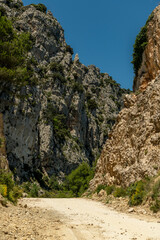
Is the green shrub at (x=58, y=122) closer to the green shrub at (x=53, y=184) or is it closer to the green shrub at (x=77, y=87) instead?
the green shrub at (x=77, y=87)

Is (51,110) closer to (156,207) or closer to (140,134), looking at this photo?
(140,134)

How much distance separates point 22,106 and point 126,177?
32.1 metres

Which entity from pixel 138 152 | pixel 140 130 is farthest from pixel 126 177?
pixel 140 130

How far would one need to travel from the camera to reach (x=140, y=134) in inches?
623

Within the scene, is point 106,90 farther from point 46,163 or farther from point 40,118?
point 46,163

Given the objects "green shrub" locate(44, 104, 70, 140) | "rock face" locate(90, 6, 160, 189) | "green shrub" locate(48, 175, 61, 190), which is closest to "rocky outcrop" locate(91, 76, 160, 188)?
"rock face" locate(90, 6, 160, 189)

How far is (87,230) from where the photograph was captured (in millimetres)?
5059

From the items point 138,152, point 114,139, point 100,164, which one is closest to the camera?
point 138,152

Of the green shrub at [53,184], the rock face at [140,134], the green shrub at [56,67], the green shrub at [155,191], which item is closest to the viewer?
the green shrub at [155,191]

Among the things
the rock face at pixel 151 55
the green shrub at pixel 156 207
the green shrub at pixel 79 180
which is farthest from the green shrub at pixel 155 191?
the green shrub at pixel 79 180

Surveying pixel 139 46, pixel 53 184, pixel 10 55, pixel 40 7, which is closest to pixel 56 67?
pixel 40 7

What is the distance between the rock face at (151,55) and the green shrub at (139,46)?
1.74ft

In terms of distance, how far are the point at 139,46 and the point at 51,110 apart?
119ft

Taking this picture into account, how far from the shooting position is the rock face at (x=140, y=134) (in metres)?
13.5
